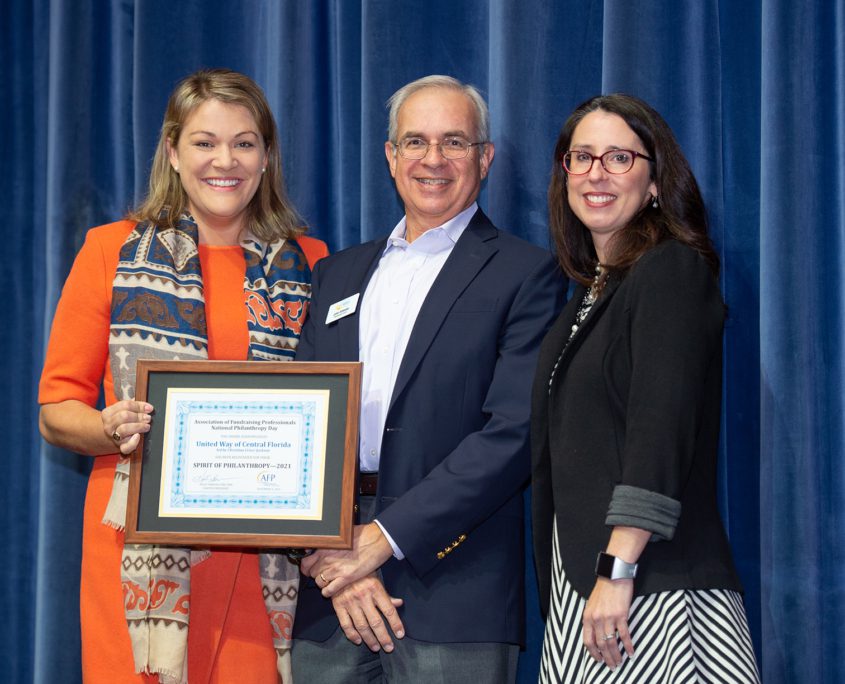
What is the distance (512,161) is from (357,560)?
1.34 meters

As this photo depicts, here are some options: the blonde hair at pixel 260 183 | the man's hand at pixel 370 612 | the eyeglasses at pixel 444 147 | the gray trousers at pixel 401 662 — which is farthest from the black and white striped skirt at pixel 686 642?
the blonde hair at pixel 260 183

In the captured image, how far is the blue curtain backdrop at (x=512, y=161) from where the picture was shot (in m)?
2.53

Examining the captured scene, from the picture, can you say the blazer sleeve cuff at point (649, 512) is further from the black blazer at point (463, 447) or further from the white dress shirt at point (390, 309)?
the white dress shirt at point (390, 309)

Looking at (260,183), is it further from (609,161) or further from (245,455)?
(609,161)

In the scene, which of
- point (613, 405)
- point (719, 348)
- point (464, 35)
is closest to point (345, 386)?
point (613, 405)

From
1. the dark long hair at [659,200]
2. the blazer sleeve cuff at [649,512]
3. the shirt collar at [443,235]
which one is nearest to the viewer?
the blazer sleeve cuff at [649,512]

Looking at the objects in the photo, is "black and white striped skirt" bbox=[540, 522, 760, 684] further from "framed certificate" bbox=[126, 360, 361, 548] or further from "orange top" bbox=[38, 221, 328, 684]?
"orange top" bbox=[38, 221, 328, 684]

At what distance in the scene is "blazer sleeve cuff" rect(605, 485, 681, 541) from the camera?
1.84 m

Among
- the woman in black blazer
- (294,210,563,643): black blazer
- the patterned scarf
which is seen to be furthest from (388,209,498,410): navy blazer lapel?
the patterned scarf

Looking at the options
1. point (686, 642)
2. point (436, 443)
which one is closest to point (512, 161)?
point (436, 443)

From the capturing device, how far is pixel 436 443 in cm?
236

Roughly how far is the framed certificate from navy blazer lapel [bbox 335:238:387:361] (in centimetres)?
28

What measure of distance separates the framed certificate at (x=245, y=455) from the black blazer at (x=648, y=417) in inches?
18.5

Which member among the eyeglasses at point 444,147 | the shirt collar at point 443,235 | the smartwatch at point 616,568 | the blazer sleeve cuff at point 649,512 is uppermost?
the eyeglasses at point 444,147
